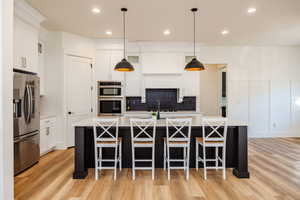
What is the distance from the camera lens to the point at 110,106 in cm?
531

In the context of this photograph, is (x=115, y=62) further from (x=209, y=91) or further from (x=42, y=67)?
(x=209, y=91)

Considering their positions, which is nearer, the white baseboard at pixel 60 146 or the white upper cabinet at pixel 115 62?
the white baseboard at pixel 60 146

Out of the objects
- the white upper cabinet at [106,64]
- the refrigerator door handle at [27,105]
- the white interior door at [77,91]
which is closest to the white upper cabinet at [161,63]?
the white upper cabinet at [106,64]

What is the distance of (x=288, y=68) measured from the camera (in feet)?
20.1

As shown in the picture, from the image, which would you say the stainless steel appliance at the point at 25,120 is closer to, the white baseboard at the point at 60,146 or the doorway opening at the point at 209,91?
the white baseboard at the point at 60,146

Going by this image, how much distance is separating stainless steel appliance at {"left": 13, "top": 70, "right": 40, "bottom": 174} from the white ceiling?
56.7 inches

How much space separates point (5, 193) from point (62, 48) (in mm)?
3726

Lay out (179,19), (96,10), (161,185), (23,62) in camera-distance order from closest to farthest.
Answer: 1. (161,185)
2. (23,62)
3. (96,10)
4. (179,19)

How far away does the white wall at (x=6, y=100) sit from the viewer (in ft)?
5.35

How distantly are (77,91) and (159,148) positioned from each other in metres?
2.76

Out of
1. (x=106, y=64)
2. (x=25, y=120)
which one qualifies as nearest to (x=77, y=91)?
(x=106, y=64)

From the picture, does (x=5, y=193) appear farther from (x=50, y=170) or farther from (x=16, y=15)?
(x=16, y=15)

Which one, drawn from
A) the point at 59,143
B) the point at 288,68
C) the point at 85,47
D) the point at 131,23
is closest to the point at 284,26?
the point at 288,68

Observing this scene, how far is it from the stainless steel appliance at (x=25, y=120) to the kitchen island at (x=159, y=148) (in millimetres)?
991
